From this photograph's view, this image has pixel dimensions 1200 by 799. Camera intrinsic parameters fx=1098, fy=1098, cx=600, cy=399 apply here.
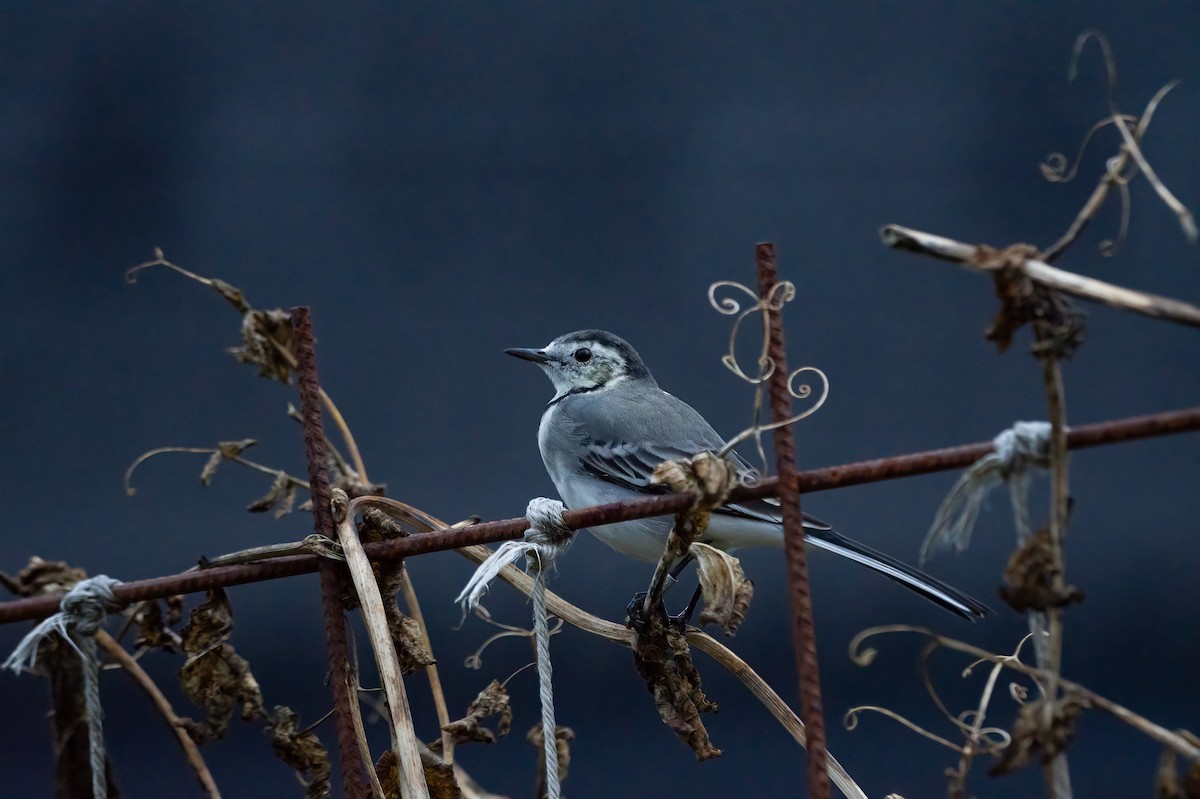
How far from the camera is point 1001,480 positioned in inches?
52.9

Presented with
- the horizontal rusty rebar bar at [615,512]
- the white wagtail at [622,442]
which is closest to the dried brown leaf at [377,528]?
the horizontal rusty rebar bar at [615,512]

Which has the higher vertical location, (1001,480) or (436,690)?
(1001,480)

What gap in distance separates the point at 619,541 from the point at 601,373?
861mm

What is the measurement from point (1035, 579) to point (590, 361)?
267cm

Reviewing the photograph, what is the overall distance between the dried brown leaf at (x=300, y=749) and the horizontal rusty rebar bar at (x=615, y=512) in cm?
25

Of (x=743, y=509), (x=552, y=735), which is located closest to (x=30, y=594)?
(x=552, y=735)

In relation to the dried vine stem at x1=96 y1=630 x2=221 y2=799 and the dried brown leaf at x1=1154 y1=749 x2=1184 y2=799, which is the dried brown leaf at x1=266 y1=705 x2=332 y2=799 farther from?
the dried brown leaf at x1=1154 y1=749 x2=1184 y2=799

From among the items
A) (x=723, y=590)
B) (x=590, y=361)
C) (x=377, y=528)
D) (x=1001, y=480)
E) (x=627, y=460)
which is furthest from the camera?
(x=590, y=361)

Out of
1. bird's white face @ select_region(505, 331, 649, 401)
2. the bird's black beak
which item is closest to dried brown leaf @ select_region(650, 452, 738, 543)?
the bird's black beak

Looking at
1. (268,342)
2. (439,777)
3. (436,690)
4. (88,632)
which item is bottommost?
(439,777)

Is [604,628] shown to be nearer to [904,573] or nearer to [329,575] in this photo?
[329,575]

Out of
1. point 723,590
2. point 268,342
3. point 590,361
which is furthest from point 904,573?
point 590,361

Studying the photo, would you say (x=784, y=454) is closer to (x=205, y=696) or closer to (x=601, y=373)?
(x=205, y=696)

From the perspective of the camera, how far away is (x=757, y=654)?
449 cm
